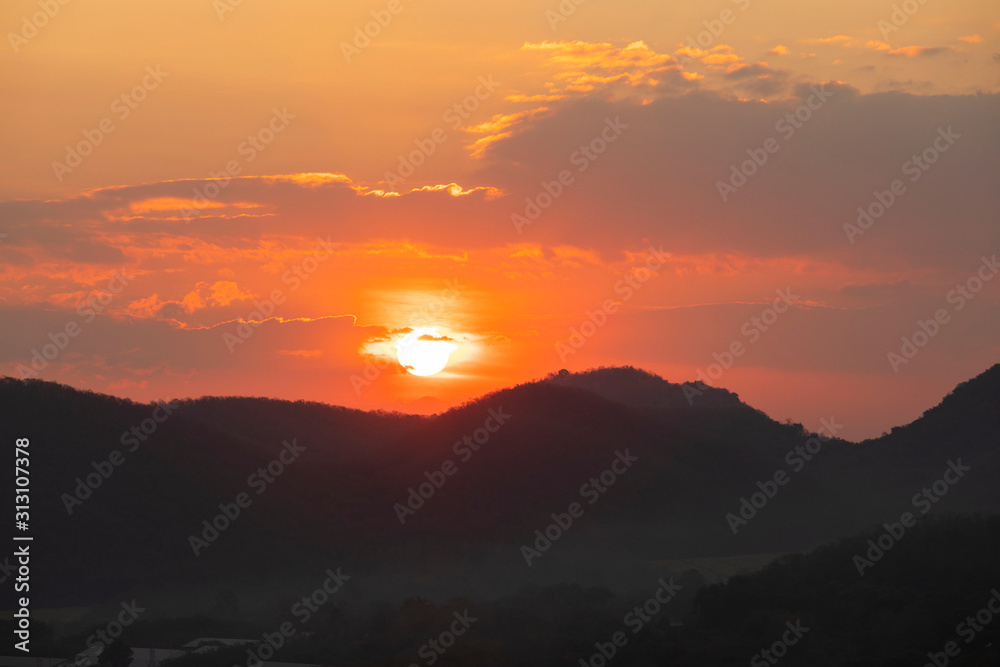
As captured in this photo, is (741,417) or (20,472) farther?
(741,417)

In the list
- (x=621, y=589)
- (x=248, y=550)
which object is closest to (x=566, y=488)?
(x=621, y=589)

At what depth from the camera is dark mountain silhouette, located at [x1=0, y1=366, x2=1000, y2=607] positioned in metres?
67.8

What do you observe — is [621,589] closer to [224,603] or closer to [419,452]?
[224,603]

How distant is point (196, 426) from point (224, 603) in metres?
34.9

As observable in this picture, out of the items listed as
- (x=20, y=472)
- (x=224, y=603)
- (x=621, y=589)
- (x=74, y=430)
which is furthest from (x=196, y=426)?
(x=621, y=589)

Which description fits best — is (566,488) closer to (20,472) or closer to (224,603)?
(224,603)

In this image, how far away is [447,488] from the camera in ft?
288

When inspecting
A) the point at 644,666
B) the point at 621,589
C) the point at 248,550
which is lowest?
the point at 621,589

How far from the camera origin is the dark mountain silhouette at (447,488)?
222 ft

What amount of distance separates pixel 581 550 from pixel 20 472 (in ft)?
151

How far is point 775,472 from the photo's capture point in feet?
337

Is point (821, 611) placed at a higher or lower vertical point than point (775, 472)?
higher

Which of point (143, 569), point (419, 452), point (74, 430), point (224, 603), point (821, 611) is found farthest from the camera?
point (419, 452)

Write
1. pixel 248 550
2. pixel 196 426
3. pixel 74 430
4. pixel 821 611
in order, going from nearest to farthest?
pixel 821 611 → pixel 248 550 → pixel 74 430 → pixel 196 426
